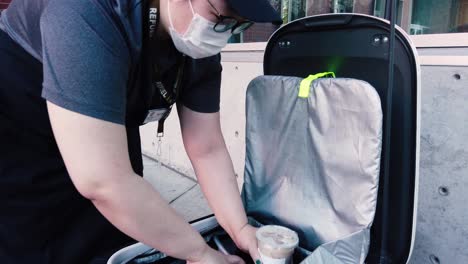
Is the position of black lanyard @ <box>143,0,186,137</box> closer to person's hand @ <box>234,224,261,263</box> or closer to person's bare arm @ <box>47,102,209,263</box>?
person's bare arm @ <box>47,102,209,263</box>

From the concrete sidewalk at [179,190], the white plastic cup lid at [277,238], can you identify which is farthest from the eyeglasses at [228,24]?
the concrete sidewalk at [179,190]

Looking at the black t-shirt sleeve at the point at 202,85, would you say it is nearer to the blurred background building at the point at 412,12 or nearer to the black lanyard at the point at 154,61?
the black lanyard at the point at 154,61

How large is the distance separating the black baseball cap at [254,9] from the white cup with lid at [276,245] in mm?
553

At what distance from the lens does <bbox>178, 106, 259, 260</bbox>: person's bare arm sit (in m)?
1.14

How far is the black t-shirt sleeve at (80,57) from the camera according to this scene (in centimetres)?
70

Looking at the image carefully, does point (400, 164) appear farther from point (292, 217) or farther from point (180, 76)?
point (180, 76)

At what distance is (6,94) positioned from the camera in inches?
36.8

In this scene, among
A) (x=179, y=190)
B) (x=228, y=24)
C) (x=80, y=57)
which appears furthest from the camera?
(x=179, y=190)

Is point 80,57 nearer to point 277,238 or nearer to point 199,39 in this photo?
point 199,39

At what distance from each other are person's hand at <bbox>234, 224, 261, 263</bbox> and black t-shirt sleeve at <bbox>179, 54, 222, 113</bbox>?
1.22 ft

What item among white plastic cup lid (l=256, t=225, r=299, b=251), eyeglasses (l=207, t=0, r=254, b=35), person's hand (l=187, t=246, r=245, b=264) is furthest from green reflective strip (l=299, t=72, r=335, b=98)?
person's hand (l=187, t=246, r=245, b=264)

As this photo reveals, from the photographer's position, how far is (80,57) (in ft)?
2.29

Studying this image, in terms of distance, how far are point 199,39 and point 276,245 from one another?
0.55 metres

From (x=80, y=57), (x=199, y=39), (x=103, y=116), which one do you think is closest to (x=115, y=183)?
(x=103, y=116)
